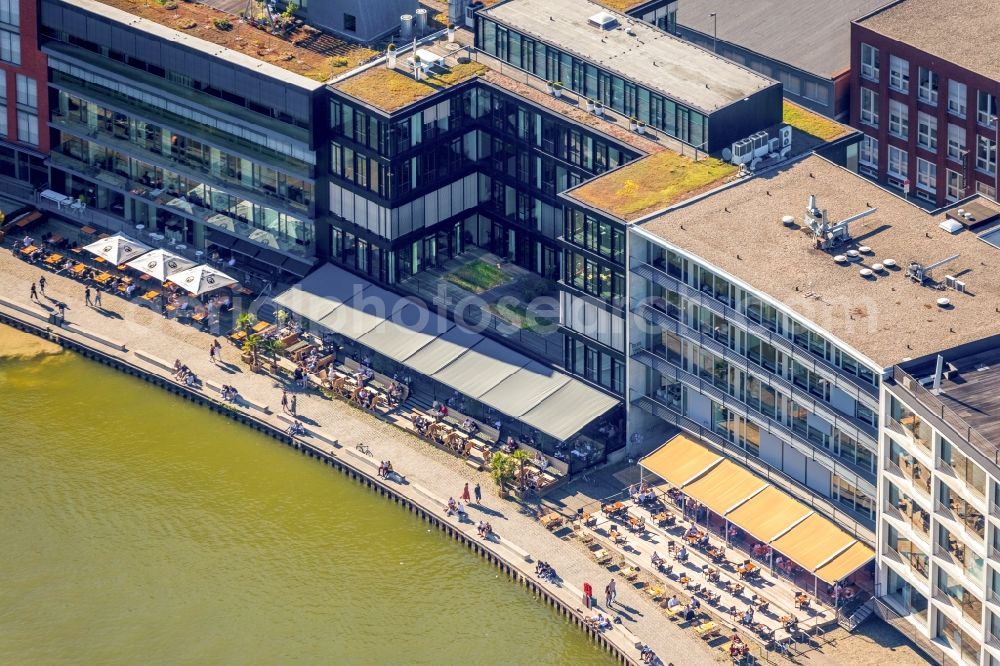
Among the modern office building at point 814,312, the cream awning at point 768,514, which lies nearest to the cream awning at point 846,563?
the modern office building at point 814,312

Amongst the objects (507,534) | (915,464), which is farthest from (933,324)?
(507,534)

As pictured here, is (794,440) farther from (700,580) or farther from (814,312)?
(700,580)

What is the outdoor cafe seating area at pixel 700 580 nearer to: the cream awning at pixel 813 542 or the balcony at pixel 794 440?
the cream awning at pixel 813 542

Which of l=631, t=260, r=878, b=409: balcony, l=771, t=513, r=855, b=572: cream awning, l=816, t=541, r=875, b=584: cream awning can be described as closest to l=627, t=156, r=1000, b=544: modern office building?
l=631, t=260, r=878, b=409: balcony

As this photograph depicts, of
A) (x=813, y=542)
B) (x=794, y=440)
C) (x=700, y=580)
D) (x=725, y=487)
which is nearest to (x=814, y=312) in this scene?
(x=794, y=440)

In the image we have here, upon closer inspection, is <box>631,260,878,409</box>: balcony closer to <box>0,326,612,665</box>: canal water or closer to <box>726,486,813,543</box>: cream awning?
<box>726,486,813,543</box>: cream awning

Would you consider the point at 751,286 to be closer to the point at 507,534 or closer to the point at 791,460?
the point at 791,460

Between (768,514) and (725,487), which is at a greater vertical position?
(725,487)
